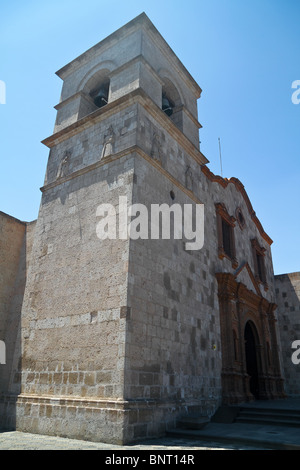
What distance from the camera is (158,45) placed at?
11.0 m

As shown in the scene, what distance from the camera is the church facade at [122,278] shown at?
279 inches

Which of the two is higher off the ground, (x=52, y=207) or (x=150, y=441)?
(x=52, y=207)

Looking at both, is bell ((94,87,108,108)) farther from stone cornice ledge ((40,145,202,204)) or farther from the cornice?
the cornice

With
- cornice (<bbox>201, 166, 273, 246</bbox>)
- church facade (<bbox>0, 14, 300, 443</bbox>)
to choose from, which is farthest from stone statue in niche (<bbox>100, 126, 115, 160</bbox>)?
cornice (<bbox>201, 166, 273, 246</bbox>)

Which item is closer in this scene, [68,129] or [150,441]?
[150,441]

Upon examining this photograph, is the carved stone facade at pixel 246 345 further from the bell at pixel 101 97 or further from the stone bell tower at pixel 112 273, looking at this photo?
the bell at pixel 101 97

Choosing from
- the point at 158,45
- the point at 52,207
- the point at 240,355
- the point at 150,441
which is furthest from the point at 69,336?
the point at 158,45

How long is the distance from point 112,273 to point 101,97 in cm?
620

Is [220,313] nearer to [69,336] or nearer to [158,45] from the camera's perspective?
[69,336]

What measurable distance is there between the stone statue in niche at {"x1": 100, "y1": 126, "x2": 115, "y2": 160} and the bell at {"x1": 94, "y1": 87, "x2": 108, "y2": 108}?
2.04 meters

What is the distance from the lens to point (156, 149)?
30.5 ft

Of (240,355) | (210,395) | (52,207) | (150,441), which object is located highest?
(52,207)

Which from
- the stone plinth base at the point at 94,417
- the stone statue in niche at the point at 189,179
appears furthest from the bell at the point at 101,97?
the stone plinth base at the point at 94,417

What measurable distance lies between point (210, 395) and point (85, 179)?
6.63 meters
